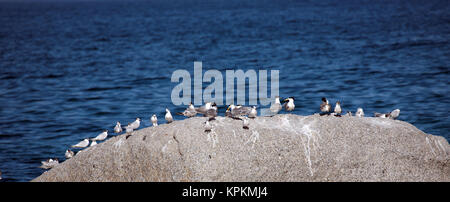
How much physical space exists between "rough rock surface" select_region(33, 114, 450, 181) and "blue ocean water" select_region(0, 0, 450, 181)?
8.09 metres

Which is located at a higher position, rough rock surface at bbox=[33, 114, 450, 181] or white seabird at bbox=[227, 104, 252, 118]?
white seabird at bbox=[227, 104, 252, 118]

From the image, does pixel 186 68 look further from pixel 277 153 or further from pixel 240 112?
pixel 277 153

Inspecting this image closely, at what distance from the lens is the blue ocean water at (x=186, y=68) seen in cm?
2527

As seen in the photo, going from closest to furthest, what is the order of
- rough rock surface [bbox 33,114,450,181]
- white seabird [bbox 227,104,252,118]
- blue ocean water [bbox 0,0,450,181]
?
rough rock surface [bbox 33,114,450,181] → white seabird [bbox 227,104,252,118] → blue ocean water [bbox 0,0,450,181]

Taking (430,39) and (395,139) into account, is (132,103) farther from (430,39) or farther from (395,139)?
(430,39)

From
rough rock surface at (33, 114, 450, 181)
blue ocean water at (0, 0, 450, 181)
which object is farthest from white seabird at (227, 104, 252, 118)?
blue ocean water at (0, 0, 450, 181)

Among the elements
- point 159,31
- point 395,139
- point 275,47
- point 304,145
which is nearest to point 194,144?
point 304,145

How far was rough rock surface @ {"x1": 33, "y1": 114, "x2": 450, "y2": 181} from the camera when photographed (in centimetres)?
1212

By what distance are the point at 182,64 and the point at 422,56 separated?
70.7 ft

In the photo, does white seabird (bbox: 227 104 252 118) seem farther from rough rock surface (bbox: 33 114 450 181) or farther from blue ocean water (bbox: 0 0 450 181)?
blue ocean water (bbox: 0 0 450 181)

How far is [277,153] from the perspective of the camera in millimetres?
12203

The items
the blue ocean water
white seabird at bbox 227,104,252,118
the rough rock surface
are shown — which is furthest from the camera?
the blue ocean water

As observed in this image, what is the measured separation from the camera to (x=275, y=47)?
52.8 metres

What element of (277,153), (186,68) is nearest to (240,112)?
(277,153)
